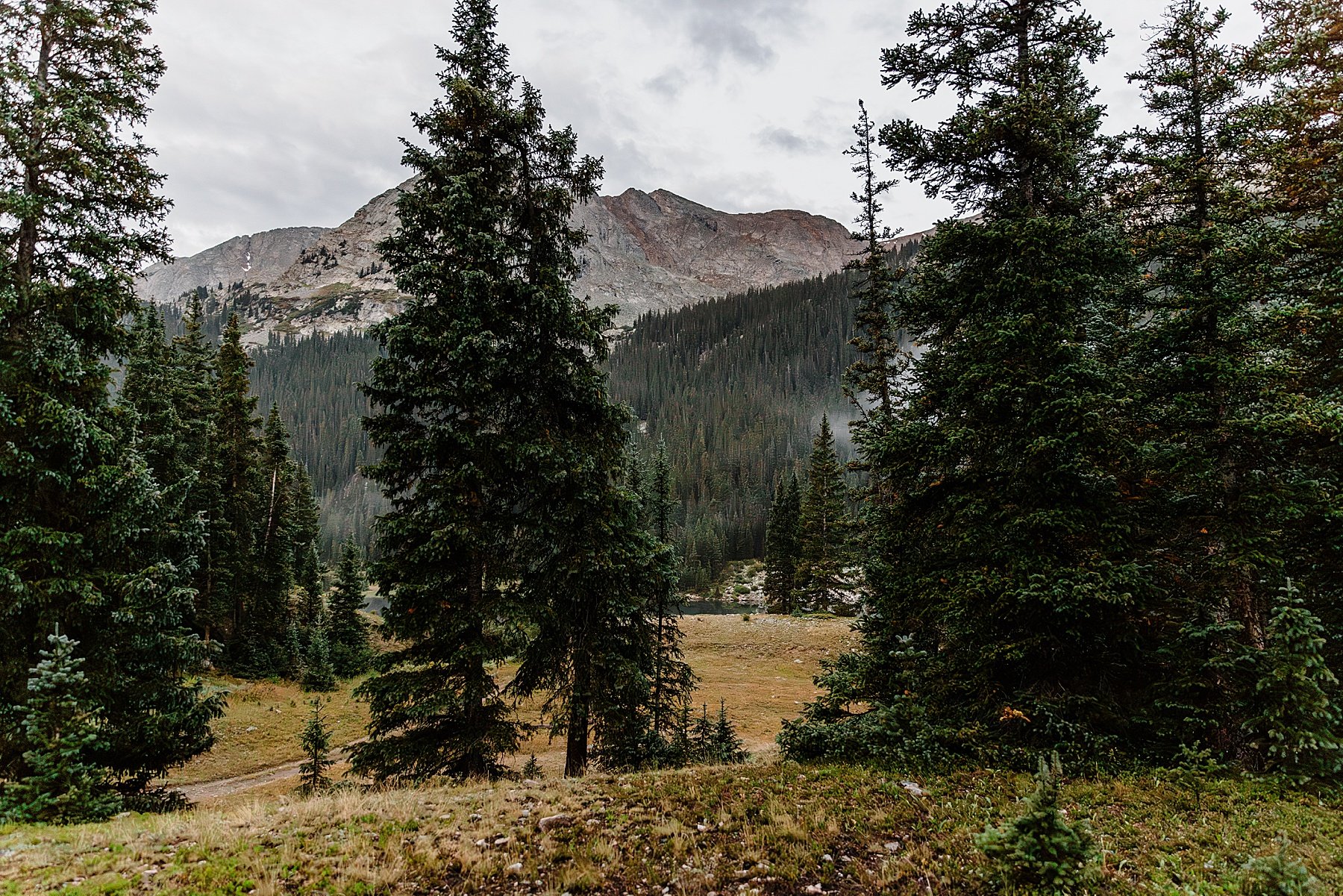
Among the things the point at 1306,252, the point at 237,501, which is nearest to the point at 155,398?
the point at 237,501

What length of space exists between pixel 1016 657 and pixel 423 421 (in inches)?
461

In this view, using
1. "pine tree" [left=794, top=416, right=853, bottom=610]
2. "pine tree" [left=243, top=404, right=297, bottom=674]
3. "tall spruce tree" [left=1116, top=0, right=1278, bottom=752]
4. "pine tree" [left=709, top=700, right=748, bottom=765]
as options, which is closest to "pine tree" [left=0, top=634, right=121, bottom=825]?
"pine tree" [left=709, top=700, right=748, bottom=765]

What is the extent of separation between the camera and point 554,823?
→ 7363 mm

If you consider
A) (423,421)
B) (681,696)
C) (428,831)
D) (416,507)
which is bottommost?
(681,696)

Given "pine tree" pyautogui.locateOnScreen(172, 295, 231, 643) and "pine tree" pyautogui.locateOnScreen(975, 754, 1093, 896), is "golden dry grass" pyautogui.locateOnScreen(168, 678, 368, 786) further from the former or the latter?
"pine tree" pyautogui.locateOnScreen(975, 754, 1093, 896)

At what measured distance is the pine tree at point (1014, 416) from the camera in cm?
879

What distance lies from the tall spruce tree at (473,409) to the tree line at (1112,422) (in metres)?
6.12

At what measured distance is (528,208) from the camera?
39.1ft

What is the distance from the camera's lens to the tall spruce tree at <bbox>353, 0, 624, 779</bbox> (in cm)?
1027

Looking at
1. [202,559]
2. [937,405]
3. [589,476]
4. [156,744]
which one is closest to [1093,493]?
[937,405]

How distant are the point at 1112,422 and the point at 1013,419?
1.41 metres

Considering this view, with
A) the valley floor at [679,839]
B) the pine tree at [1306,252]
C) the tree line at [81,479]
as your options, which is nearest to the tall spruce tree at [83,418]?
the tree line at [81,479]

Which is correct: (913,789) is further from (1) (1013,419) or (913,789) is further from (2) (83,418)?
(2) (83,418)

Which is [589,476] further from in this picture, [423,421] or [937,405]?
[937,405]
